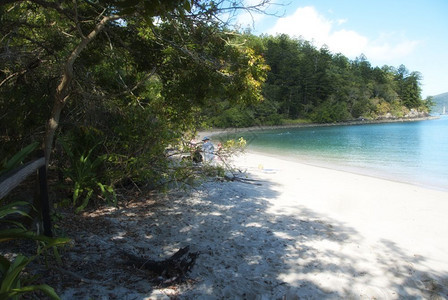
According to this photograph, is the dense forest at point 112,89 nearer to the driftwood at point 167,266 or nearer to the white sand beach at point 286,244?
the white sand beach at point 286,244

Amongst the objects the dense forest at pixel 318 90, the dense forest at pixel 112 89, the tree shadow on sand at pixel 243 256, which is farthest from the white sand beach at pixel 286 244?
the dense forest at pixel 318 90

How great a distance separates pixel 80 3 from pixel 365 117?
2691 inches

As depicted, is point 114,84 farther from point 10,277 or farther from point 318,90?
point 318,90

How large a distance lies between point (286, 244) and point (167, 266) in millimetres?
1760

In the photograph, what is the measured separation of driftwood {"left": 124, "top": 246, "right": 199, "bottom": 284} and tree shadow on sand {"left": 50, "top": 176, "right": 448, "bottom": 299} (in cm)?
8

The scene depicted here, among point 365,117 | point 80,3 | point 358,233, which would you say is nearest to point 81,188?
point 80,3

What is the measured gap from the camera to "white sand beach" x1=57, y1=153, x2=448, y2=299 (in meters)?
2.70

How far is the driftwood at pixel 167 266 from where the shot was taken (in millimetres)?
2542

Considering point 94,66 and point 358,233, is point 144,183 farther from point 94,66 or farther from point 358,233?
point 358,233

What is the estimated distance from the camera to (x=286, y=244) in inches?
147

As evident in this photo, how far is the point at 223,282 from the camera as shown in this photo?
2695mm

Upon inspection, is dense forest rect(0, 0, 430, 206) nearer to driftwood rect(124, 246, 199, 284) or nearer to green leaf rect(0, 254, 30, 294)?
driftwood rect(124, 246, 199, 284)

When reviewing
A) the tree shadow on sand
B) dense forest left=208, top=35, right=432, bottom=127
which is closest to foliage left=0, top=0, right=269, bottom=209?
the tree shadow on sand

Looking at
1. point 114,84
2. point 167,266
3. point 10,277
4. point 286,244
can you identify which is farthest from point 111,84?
point 10,277
